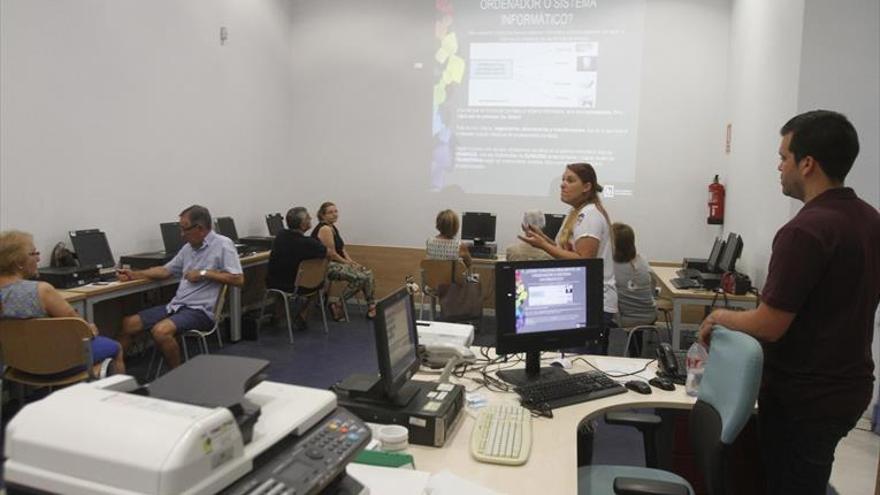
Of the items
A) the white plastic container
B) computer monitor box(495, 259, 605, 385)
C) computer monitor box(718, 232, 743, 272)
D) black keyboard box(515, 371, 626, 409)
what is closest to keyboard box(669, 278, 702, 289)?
computer monitor box(718, 232, 743, 272)

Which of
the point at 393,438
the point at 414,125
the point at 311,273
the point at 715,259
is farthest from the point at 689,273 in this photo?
the point at 393,438

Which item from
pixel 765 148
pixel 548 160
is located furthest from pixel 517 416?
pixel 548 160

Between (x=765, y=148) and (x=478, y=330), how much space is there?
9.59ft

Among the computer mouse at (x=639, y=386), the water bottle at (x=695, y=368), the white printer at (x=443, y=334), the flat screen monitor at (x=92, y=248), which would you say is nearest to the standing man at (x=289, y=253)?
the flat screen monitor at (x=92, y=248)

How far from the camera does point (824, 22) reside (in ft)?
12.1

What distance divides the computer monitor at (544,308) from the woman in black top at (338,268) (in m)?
3.83

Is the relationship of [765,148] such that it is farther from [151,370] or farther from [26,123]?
[26,123]

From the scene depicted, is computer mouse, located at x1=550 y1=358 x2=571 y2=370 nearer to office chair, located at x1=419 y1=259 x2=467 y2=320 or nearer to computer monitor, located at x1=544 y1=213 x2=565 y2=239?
office chair, located at x1=419 y1=259 x2=467 y2=320

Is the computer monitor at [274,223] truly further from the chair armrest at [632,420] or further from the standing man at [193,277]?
the chair armrest at [632,420]

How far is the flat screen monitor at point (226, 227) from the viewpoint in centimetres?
588

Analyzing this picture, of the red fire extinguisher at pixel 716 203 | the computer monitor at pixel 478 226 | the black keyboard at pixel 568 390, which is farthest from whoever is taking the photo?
the computer monitor at pixel 478 226

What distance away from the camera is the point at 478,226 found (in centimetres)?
663

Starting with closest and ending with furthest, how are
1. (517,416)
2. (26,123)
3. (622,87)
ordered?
(517,416), (26,123), (622,87)

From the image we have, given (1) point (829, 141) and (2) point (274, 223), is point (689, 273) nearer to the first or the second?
(1) point (829, 141)
